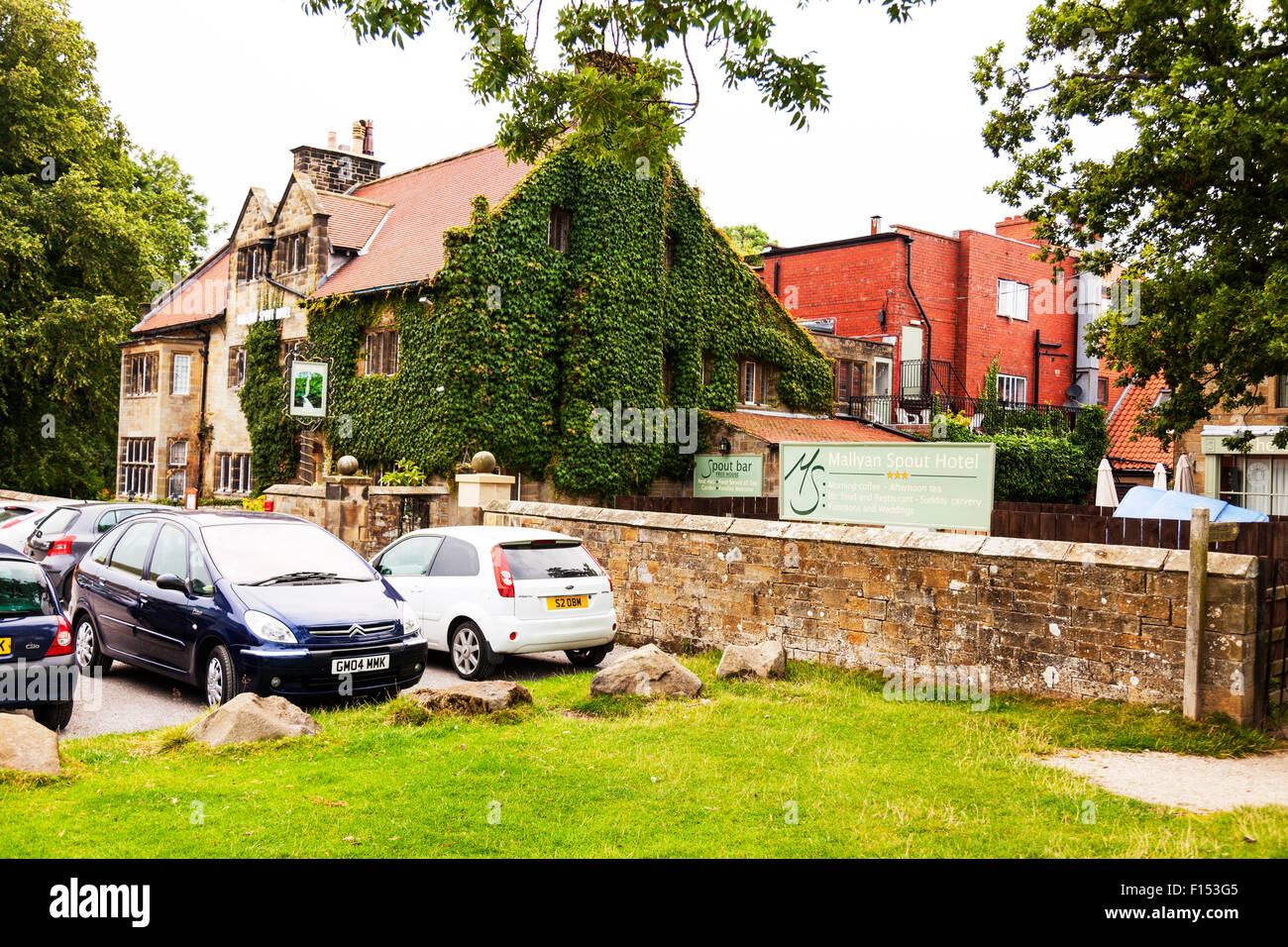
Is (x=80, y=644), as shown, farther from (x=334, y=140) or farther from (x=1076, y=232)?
(x=334, y=140)

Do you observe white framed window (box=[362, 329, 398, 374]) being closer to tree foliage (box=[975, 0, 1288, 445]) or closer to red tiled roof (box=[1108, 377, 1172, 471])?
tree foliage (box=[975, 0, 1288, 445])

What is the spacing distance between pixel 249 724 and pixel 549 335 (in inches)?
716

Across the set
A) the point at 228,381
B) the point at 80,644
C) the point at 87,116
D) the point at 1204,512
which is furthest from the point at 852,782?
the point at 87,116

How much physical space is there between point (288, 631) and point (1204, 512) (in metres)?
7.99

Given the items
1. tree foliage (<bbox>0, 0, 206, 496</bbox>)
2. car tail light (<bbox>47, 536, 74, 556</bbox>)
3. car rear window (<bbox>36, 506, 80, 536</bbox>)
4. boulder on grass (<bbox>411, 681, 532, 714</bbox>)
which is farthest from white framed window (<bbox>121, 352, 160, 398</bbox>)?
boulder on grass (<bbox>411, 681, 532, 714</bbox>)

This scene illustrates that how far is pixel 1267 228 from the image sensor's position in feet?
46.4

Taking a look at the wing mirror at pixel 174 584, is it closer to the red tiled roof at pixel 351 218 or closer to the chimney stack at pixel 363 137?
the red tiled roof at pixel 351 218

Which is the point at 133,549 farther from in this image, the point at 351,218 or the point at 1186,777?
the point at 351,218

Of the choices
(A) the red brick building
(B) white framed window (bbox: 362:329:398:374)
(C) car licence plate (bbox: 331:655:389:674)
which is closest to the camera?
(C) car licence plate (bbox: 331:655:389:674)

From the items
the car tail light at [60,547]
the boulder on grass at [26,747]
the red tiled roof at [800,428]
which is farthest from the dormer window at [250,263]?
the boulder on grass at [26,747]

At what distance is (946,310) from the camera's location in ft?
126

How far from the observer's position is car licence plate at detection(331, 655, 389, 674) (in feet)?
30.4

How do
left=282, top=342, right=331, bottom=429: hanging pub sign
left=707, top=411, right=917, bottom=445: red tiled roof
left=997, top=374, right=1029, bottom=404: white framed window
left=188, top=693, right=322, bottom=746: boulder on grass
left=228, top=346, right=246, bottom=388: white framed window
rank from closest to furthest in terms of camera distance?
left=188, top=693, right=322, bottom=746: boulder on grass → left=282, top=342, right=331, bottom=429: hanging pub sign → left=707, top=411, right=917, bottom=445: red tiled roof → left=228, top=346, right=246, bottom=388: white framed window → left=997, top=374, right=1029, bottom=404: white framed window

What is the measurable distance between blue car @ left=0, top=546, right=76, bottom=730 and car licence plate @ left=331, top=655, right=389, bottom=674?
6.98ft
